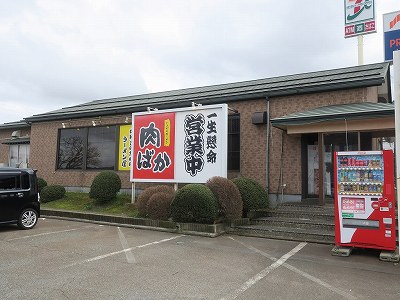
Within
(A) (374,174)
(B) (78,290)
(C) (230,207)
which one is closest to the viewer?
(B) (78,290)

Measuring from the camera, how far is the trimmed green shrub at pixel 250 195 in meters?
9.92

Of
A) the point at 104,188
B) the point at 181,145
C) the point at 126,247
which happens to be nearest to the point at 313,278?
the point at 126,247

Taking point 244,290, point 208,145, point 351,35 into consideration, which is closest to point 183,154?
point 208,145

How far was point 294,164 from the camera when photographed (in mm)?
11258

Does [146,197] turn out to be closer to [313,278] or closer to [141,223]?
[141,223]

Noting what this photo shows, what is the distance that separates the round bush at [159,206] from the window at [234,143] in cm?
340

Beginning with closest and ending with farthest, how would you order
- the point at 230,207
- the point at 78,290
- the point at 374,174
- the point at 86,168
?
1. the point at 78,290
2. the point at 374,174
3. the point at 230,207
4. the point at 86,168

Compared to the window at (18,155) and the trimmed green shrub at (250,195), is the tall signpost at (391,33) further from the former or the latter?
the window at (18,155)

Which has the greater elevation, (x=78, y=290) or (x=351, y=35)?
(x=351, y=35)

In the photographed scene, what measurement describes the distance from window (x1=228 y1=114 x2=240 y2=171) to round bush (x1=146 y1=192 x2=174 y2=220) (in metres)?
3.40

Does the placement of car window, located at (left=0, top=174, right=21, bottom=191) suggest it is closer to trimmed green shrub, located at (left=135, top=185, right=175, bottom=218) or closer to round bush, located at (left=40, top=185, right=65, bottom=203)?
trimmed green shrub, located at (left=135, top=185, right=175, bottom=218)

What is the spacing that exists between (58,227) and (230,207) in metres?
5.19

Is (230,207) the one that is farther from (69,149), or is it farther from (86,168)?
(69,149)

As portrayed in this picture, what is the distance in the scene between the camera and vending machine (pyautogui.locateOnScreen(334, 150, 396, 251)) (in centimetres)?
630
